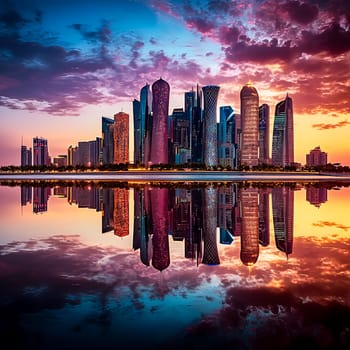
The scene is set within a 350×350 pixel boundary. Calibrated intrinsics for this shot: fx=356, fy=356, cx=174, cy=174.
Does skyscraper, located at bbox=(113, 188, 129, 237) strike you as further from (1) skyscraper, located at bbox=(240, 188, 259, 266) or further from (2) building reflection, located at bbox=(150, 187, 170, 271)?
(1) skyscraper, located at bbox=(240, 188, 259, 266)

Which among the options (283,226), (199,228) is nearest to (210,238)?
(199,228)

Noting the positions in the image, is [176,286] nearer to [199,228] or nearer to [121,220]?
[199,228]

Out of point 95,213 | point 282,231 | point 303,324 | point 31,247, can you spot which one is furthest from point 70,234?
point 303,324

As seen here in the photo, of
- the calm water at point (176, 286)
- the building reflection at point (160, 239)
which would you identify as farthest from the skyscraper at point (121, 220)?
the building reflection at point (160, 239)

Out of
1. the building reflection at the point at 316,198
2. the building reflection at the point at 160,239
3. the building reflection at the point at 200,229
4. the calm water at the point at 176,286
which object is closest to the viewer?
the calm water at the point at 176,286

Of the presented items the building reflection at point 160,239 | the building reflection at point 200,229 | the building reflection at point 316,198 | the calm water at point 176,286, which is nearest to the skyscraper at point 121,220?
the building reflection at point 200,229

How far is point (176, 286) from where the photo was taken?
9242 millimetres

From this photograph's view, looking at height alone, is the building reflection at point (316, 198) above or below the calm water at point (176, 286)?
above

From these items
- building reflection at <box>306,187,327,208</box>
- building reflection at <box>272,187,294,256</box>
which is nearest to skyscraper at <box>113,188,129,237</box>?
building reflection at <box>272,187,294,256</box>

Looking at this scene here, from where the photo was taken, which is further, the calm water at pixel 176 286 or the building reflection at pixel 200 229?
the building reflection at pixel 200 229

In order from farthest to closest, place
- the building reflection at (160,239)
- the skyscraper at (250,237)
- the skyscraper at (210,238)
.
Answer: the skyscraper at (250,237), the skyscraper at (210,238), the building reflection at (160,239)

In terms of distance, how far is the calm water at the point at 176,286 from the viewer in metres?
6.42

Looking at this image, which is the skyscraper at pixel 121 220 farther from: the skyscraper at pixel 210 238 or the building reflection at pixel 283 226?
the building reflection at pixel 283 226

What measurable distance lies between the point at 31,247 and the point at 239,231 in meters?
9.35
